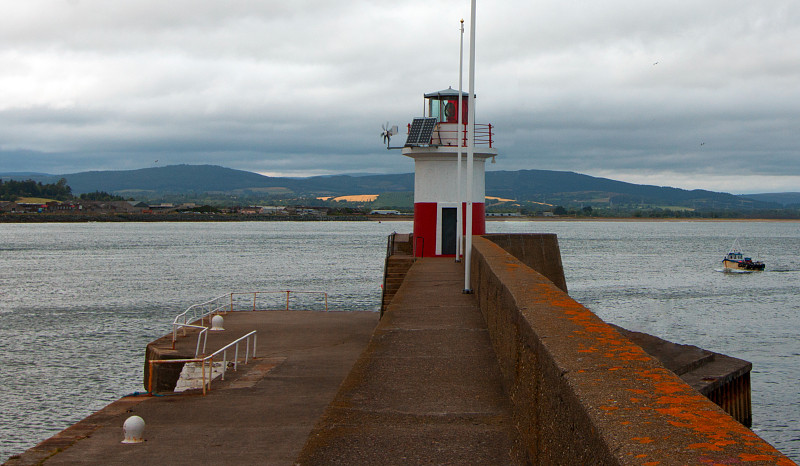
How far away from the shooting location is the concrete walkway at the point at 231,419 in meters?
10.4

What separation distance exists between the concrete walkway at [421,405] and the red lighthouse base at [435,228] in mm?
11980

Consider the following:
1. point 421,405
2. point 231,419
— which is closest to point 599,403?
point 421,405

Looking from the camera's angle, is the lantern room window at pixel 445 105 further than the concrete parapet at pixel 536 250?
Yes

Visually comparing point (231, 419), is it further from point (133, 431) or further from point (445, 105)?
point (445, 105)

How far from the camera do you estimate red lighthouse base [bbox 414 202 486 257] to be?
23.4 metres

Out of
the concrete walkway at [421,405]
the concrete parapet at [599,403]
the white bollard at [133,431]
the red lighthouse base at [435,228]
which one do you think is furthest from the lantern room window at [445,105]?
the concrete parapet at [599,403]

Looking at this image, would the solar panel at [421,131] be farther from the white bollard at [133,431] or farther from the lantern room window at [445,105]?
the white bollard at [133,431]

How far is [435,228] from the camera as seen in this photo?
23.6 metres

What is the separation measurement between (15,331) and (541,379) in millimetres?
33867

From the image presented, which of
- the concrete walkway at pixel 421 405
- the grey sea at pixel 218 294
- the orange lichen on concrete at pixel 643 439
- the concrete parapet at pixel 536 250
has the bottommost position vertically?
the grey sea at pixel 218 294

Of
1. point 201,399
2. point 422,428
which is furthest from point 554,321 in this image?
point 201,399

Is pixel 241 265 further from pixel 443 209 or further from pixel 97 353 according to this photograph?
pixel 443 209

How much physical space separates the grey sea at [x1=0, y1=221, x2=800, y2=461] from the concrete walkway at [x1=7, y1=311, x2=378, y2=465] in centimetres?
543

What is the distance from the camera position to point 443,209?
23453 millimetres
